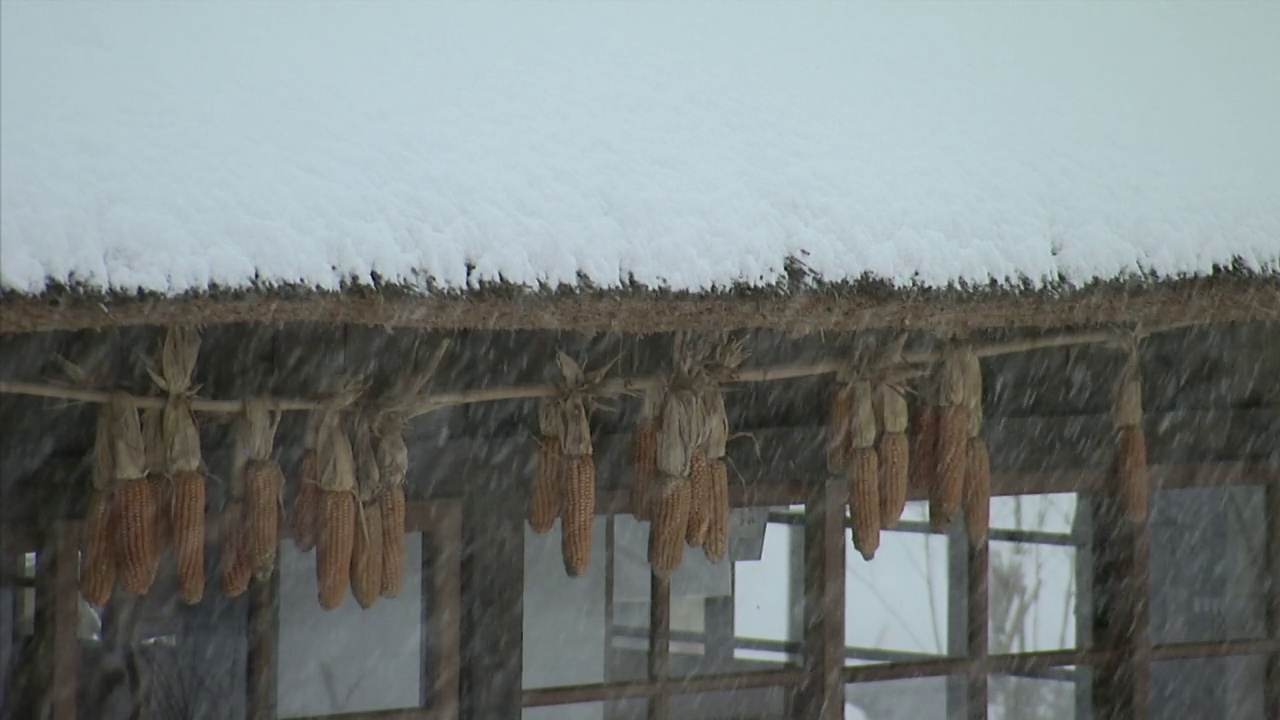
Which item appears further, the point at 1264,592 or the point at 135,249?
the point at 1264,592

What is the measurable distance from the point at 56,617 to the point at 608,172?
4.97ft

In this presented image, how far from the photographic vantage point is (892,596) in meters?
4.99

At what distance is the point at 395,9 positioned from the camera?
2.98 metres

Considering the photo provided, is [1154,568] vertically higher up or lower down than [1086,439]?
lower down

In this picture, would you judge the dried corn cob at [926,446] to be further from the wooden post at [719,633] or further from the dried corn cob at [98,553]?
the dried corn cob at [98,553]

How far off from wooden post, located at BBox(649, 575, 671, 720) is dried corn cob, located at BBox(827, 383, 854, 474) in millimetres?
618

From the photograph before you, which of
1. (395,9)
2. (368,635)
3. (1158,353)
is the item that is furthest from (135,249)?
(1158,353)

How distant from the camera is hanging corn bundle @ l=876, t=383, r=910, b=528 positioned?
2.90 metres

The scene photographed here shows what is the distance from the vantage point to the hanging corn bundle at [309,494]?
2602mm

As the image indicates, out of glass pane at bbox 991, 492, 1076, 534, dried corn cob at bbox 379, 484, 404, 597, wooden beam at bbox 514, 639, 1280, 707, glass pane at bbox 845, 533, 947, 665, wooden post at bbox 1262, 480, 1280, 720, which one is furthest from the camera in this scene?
glass pane at bbox 991, 492, 1076, 534

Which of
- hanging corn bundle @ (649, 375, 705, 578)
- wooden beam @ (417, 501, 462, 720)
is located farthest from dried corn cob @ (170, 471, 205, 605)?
hanging corn bundle @ (649, 375, 705, 578)

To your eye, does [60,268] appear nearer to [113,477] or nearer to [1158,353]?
[113,477]

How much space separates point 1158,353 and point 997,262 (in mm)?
1318

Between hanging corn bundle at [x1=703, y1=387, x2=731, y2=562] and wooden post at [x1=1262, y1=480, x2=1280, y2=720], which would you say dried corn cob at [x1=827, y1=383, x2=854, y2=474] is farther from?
wooden post at [x1=1262, y1=480, x2=1280, y2=720]
